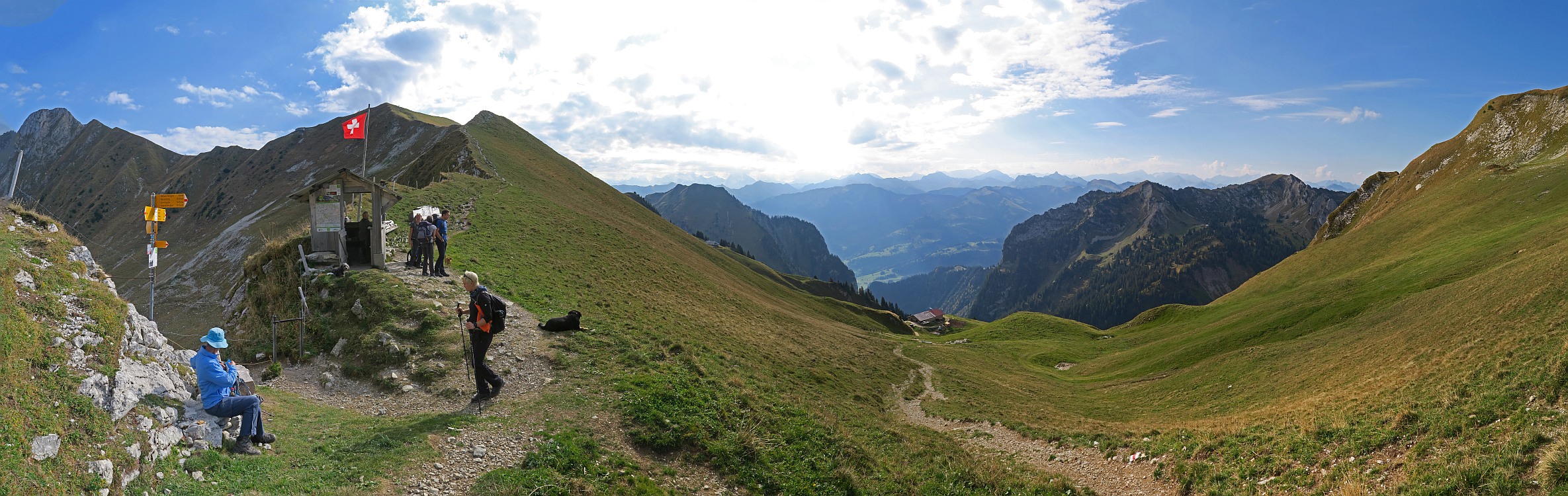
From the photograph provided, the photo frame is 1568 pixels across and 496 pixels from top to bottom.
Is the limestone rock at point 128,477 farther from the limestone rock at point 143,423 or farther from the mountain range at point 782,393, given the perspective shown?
the limestone rock at point 143,423

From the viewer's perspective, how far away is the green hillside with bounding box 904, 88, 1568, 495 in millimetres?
13500

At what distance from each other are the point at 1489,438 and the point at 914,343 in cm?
5012

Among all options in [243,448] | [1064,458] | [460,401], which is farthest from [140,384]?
[1064,458]

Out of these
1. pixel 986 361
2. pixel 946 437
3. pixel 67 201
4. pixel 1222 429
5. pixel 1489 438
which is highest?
pixel 67 201

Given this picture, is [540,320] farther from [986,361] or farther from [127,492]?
[986,361]

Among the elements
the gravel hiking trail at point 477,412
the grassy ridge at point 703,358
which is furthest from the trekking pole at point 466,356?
the grassy ridge at point 703,358

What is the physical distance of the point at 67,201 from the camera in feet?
521

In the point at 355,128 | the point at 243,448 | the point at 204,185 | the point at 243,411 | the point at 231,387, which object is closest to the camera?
the point at 243,448

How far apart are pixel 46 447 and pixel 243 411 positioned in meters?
3.06

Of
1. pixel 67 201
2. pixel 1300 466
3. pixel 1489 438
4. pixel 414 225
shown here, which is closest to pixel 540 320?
pixel 414 225

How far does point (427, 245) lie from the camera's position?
81.9ft

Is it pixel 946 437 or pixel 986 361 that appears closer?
pixel 946 437

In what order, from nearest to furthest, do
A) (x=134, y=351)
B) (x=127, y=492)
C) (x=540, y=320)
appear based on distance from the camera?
(x=127, y=492), (x=134, y=351), (x=540, y=320)

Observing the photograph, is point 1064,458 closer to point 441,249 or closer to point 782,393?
point 782,393
